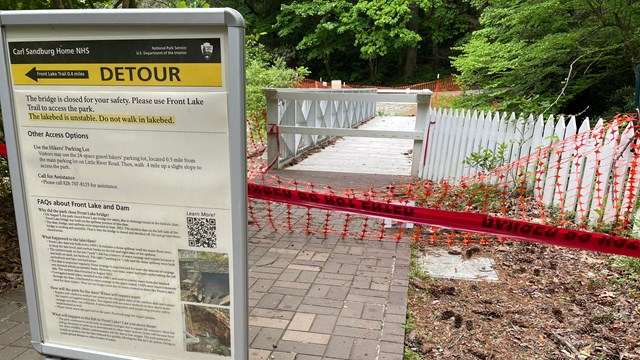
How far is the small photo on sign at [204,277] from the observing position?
5.92 ft

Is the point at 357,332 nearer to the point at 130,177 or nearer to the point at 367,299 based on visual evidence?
the point at 367,299

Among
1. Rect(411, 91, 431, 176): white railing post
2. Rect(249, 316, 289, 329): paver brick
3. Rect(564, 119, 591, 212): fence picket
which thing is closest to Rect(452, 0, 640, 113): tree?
Rect(411, 91, 431, 176): white railing post

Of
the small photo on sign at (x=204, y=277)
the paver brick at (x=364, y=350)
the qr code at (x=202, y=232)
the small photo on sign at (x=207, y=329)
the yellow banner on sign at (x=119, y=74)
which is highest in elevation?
the yellow banner on sign at (x=119, y=74)

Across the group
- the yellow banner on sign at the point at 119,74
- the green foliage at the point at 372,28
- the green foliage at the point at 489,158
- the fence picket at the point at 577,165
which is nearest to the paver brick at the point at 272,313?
the yellow banner on sign at the point at 119,74

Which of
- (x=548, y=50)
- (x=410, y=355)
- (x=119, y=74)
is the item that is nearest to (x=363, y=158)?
(x=548, y=50)

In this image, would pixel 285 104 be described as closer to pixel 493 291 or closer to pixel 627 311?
pixel 493 291

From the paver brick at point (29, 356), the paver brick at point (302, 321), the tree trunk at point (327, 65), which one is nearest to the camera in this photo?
the paver brick at point (29, 356)

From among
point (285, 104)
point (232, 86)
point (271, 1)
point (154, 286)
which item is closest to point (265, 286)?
point (154, 286)

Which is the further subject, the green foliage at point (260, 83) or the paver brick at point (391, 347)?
the green foliage at point (260, 83)

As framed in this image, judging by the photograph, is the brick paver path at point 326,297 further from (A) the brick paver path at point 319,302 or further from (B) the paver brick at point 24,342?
(B) the paver brick at point 24,342

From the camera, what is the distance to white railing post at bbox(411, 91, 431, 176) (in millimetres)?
7422

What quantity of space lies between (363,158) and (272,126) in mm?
2530

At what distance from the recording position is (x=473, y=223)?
2.97m

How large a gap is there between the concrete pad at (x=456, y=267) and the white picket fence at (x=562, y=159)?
144 cm
